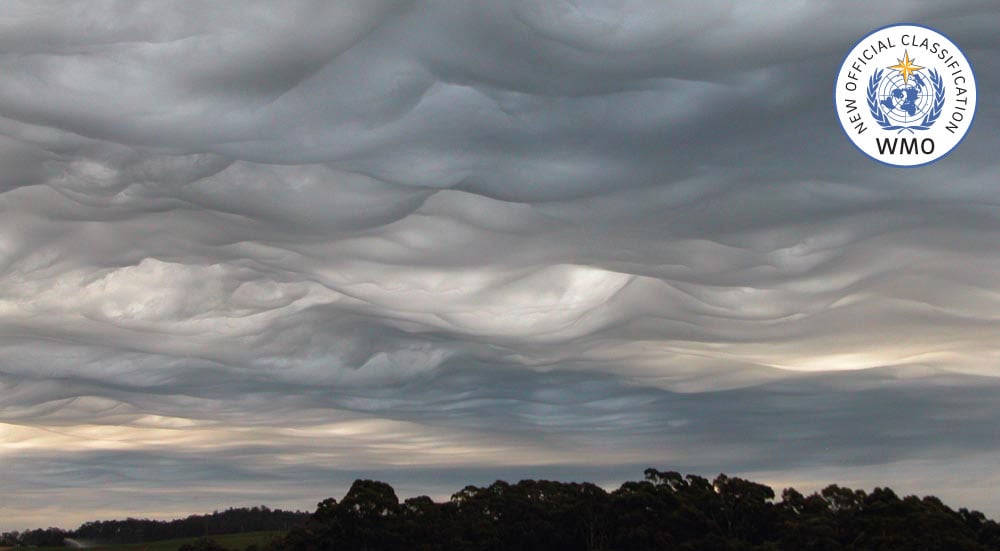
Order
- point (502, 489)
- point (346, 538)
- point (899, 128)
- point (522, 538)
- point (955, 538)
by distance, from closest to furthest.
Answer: point (899, 128) → point (955, 538) → point (346, 538) → point (522, 538) → point (502, 489)

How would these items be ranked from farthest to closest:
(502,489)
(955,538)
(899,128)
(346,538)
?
1. (502,489)
2. (346,538)
3. (955,538)
4. (899,128)

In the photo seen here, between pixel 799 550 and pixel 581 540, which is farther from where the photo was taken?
pixel 581 540

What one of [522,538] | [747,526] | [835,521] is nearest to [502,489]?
[522,538]

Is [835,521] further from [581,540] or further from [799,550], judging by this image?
[581,540]

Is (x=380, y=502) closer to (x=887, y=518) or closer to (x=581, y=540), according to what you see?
(x=581, y=540)

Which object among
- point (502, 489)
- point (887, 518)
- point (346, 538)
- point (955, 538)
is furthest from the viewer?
point (502, 489)

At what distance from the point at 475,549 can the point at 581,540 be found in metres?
20.6

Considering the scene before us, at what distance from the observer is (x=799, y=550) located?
485ft

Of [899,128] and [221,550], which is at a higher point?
[899,128]

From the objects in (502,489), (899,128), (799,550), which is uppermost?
(899,128)

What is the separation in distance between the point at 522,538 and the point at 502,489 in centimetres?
1327

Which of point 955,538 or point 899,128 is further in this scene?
point 955,538

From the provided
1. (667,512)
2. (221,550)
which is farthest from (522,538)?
(221,550)

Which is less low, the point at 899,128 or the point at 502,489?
the point at 899,128
